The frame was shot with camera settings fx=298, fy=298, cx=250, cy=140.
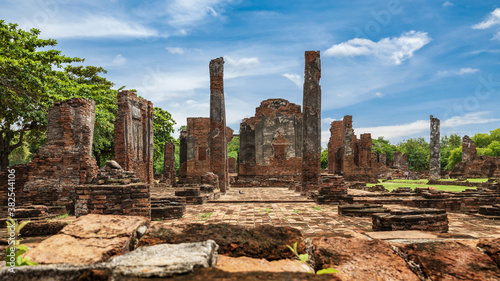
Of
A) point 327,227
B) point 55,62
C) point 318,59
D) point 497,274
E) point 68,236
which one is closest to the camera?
point 497,274

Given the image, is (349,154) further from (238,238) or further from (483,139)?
(483,139)

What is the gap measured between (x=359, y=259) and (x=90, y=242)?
2629 mm

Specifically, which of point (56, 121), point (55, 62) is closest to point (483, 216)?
point (56, 121)

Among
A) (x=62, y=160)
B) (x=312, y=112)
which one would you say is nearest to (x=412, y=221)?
(x=312, y=112)

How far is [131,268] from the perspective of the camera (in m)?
2.17

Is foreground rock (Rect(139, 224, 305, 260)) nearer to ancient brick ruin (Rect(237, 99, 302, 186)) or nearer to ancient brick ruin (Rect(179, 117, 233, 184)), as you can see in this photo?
ancient brick ruin (Rect(237, 99, 302, 186))

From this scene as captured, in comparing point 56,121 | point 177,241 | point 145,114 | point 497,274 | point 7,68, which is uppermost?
point 7,68

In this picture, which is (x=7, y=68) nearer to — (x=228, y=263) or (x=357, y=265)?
(x=228, y=263)

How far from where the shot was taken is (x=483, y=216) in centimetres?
725

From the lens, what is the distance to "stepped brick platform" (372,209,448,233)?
4957 millimetres

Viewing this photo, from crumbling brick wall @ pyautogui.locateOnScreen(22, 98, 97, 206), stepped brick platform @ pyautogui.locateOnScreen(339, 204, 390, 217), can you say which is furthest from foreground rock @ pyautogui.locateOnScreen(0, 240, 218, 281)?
crumbling brick wall @ pyautogui.locateOnScreen(22, 98, 97, 206)

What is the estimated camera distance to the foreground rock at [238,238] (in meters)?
3.01

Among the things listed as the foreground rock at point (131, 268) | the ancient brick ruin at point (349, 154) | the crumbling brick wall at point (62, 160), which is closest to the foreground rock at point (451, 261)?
the foreground rock at point (131, 268)

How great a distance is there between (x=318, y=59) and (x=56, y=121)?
420 inches
